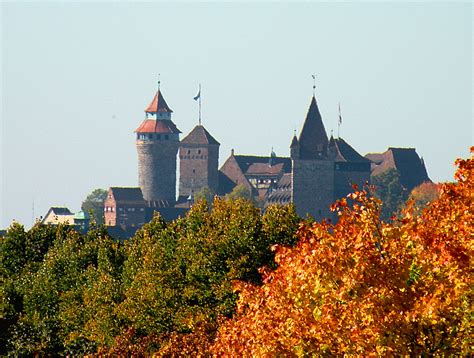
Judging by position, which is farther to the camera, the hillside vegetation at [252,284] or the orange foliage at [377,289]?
the hillside vegetation at [252,284]

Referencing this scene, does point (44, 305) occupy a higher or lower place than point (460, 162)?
lower

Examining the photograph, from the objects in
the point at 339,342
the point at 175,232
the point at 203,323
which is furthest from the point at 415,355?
the point at 175,232

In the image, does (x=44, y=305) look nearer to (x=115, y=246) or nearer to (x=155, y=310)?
(x=115, y=246)

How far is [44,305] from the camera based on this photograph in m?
64.4

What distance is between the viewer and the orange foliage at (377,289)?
92.3 feet

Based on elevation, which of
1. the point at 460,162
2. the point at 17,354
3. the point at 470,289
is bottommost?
the point at 17,354

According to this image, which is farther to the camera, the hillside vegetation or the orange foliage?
the hillside vegetation

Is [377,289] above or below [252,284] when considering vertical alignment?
above

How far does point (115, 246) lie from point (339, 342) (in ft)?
131

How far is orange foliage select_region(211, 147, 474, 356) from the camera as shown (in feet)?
92.3

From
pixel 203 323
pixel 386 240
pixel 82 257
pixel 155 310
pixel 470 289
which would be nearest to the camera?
pixel 470 289

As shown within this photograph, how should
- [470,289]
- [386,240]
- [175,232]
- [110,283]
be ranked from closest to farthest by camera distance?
[470,289] → [386,240] → [110,283] → [175,232]

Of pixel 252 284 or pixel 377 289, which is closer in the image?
pixel 377 289

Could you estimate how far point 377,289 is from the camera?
28.9 m
